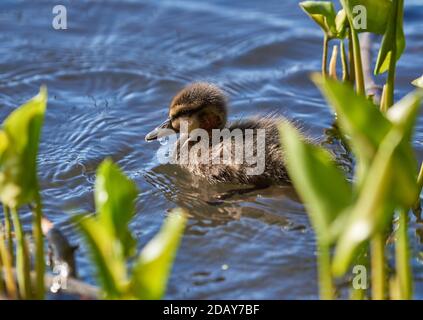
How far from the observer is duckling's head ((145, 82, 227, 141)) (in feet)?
17.0

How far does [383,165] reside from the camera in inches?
81.6

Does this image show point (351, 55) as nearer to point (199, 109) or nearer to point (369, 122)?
point (199, 109)

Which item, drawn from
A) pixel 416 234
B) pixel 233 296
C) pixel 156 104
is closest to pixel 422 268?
pixel 416 234

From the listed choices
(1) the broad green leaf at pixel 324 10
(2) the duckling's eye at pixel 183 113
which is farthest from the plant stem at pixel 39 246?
(1) the broad green leaf at pixel 324 10

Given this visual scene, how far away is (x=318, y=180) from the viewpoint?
88.5 inches

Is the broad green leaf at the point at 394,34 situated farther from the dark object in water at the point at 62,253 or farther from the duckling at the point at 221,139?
the dark object in water at the point at 62,253

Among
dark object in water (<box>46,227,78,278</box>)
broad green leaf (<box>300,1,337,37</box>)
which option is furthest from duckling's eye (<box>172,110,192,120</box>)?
dark object in water (<box>46,227,78,278</box>)

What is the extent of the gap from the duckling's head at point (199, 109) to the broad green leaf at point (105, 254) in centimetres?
278

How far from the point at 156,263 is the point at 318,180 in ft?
1.59

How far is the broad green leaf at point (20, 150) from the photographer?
2.54 metres

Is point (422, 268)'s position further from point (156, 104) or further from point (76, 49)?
point (76, 49)

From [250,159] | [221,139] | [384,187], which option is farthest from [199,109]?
[384,187]
